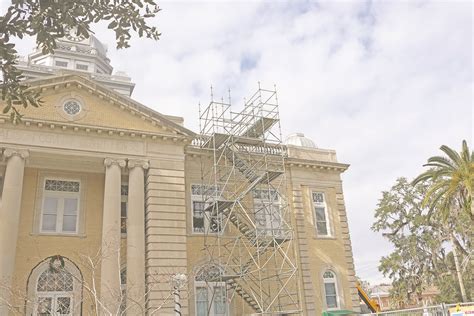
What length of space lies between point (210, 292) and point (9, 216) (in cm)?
989

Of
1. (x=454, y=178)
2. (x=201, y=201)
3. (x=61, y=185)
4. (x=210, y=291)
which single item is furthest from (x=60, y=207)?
(x=454, y=178)

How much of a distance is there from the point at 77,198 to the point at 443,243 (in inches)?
1248

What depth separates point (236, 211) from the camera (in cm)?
2438

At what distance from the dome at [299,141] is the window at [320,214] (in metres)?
3.47

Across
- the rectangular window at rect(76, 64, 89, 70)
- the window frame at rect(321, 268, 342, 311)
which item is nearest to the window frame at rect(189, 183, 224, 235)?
the window frame at rect(321, 268, 342, 311)

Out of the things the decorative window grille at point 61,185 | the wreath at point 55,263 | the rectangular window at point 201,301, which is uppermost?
the decorative window grille at point 61,185

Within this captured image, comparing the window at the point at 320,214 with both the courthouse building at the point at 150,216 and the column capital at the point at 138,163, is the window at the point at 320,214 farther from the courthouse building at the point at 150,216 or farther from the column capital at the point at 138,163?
the column capital at the point at 138,163

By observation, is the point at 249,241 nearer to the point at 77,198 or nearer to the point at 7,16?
the point at 77,198

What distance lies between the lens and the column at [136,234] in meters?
19.8

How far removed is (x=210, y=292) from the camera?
930 inches

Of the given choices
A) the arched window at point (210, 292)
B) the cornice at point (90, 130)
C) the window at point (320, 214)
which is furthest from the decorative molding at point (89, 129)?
the window at point (320, 214)

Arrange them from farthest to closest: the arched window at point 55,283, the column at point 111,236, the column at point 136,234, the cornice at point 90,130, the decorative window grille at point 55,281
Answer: the decorative window grille at point 55,281 < the cornice at point 90,130 < the arched window at point 55,283 < the column at point 136,234 < the column at point 111,236

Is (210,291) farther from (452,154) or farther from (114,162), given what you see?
(452,154)

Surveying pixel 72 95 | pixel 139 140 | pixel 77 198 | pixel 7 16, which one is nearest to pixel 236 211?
pixel 139 140
